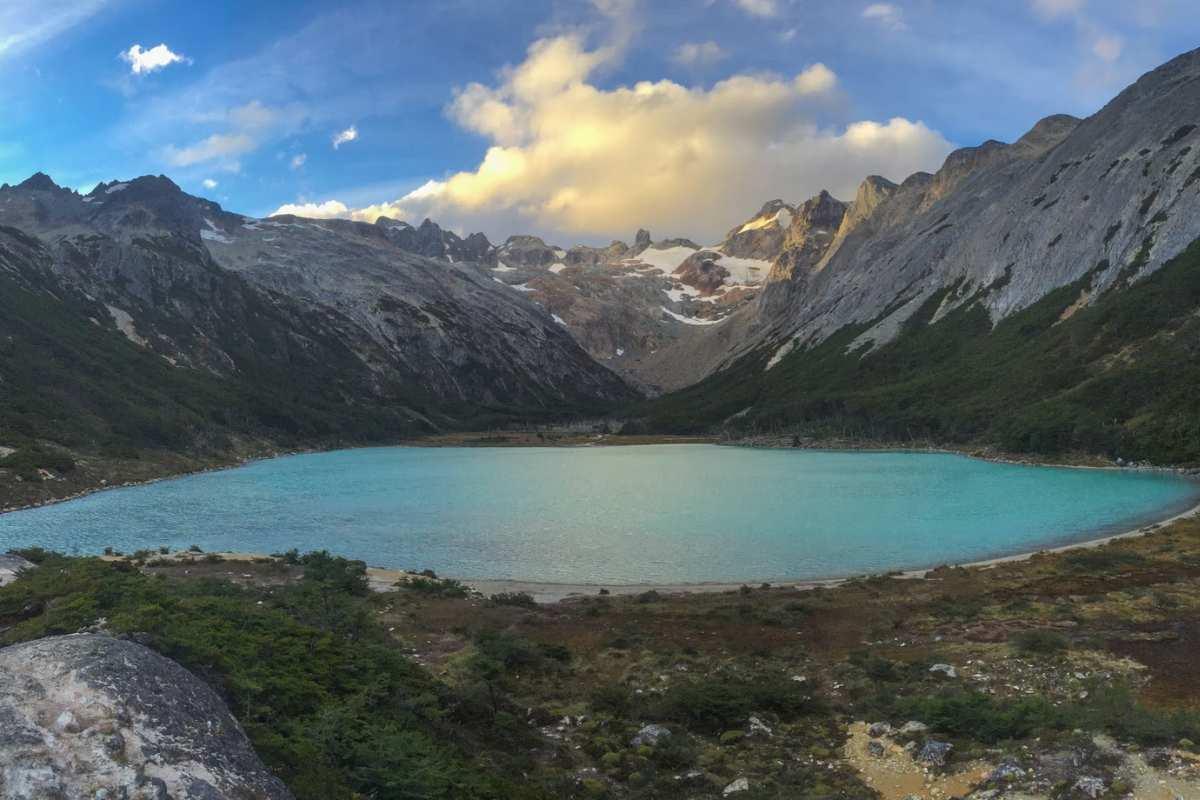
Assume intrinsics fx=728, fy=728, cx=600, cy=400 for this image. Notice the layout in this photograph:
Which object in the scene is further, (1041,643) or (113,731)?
(1041,643)

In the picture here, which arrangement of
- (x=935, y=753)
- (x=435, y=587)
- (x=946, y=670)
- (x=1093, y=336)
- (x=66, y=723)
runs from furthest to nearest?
(x=1093, y=336) → (x=435, y=587) → (x=946, y=670) → (x=935, y=753) → (x=66, y=723)

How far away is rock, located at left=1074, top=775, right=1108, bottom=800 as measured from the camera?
1444cm

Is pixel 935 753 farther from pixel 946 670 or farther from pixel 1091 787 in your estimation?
pixel 946 670

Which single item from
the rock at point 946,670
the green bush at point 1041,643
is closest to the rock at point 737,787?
the rock at point 946,670

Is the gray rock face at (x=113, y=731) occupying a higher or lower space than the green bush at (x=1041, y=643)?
higher

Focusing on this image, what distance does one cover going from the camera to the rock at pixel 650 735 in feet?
65.6

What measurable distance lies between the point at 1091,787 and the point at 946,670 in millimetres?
10184

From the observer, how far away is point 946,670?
80.5ft

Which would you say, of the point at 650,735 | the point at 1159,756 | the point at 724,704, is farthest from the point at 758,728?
the point at 1159,756

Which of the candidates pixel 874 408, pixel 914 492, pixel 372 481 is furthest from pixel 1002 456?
pixel 372 481

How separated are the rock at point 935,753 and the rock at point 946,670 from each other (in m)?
6.90

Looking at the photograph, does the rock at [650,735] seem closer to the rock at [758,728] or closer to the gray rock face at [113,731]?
the rock at [758,728]

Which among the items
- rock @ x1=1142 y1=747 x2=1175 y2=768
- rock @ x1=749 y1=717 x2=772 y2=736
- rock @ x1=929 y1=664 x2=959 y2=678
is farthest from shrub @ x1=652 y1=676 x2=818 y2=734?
rock @ x1=1142 y1=747 x2=1175 y2=768

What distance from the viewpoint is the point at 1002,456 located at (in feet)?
396
